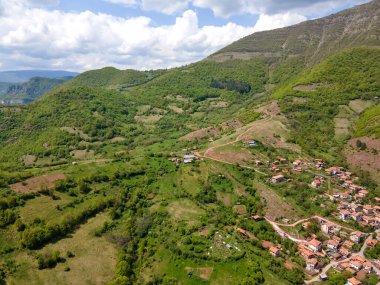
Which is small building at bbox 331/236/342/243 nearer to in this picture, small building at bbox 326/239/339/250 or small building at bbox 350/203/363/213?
small building at bbox 326/239/339/250

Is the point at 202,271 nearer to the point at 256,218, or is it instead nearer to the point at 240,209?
the point at 256,218

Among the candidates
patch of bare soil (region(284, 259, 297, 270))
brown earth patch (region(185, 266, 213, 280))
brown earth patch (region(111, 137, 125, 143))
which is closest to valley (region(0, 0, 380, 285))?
brown earth patch (region(185, 266, 213, 280))

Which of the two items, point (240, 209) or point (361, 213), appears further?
point (240, 209)

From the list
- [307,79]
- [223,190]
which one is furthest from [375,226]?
[307,79]

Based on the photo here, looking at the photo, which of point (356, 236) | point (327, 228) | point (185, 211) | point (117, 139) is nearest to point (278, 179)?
point (327, 228)

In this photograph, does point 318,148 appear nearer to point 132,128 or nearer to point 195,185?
point 195,185

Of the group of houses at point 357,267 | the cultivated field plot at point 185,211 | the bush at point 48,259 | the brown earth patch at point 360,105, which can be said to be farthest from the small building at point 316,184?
the bush at point 48,259

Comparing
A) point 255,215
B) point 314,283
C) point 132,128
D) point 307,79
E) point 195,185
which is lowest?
point 314,283
